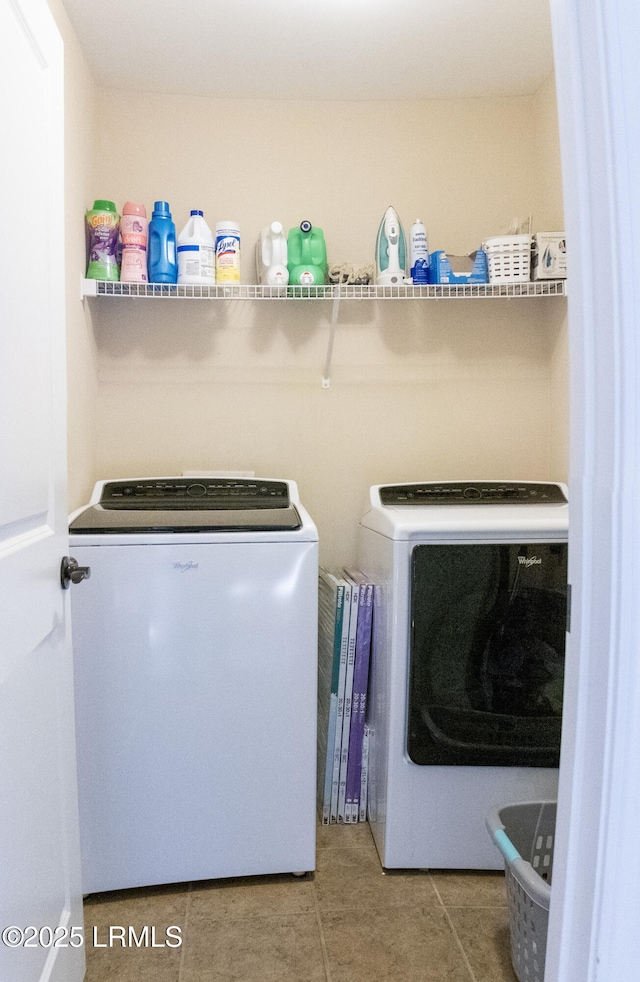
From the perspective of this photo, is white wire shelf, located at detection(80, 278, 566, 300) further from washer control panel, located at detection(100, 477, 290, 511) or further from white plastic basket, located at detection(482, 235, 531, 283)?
washer control panel, located at detection(100, 477, 290, 511)

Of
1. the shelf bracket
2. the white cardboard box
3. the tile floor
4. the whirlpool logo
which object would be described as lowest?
the tile floor

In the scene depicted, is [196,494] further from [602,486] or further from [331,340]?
[602,486]

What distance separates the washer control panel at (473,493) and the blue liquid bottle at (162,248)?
1023 millimetres

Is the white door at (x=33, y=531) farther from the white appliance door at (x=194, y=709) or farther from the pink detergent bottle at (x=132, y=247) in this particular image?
the pink detergent bottle at (x=132, y=247)

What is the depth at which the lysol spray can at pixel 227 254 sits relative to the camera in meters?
2.44

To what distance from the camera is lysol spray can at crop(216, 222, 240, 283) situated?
244 cm

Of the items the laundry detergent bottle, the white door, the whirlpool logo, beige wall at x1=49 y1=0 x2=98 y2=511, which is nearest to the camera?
the white door

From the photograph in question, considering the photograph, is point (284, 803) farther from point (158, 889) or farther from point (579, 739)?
point (579, 739)

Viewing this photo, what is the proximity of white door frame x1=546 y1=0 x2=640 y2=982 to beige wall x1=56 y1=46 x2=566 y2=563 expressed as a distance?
Result: 2.08 meters

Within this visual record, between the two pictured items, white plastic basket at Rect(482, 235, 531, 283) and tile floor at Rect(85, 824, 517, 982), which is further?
white plastic basket at Rect(482, 235, 531, 283)

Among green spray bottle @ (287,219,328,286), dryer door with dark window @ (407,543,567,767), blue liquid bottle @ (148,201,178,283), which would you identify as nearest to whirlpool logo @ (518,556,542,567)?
dryer door with dark window @ (407,543,567,767)

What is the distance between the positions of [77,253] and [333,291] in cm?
85

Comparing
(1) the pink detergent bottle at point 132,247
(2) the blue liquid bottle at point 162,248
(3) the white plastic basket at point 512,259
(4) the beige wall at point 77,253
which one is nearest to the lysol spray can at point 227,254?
(2) the blue liquid bottle at point 162,248

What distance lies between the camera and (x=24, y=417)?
3.87 feet
